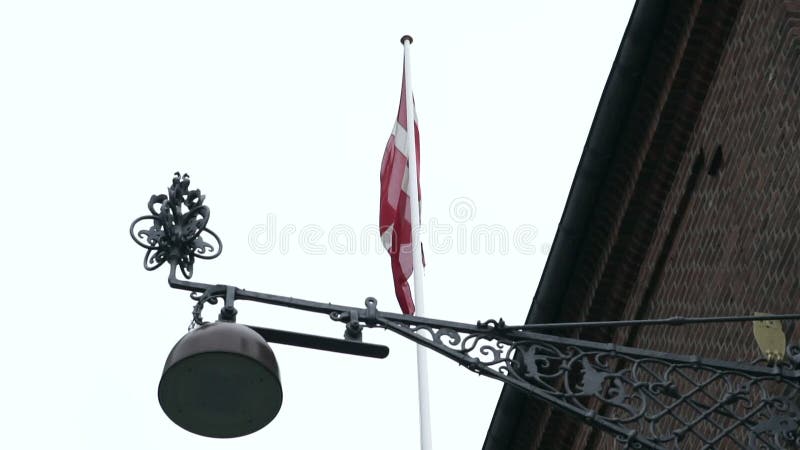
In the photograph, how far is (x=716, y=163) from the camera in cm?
1180

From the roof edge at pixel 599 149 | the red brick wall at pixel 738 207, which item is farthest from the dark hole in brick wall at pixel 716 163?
the roof edge at pixel 599 149

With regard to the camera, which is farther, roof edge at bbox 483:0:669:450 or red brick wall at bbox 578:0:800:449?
roof edge at bbox 483:0:669:450

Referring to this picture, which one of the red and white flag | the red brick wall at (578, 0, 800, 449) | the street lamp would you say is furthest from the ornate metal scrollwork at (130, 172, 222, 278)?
the red and white flag

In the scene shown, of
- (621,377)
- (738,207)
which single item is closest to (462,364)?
(621,377)

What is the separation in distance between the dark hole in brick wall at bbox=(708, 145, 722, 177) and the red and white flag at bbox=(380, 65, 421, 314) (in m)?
5.00

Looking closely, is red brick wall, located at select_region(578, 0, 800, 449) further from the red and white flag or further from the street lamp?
the red and white flag

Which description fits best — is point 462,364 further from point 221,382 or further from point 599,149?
point 599,149

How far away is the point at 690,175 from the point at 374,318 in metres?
4.08

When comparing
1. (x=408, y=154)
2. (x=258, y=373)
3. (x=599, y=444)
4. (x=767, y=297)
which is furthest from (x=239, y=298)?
(x=408, y=154)

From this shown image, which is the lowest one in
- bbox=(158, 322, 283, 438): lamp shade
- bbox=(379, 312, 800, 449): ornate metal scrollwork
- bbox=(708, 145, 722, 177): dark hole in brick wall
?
bbox=(158, 322, 283, 438): lamp shade

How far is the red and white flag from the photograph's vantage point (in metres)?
16.8

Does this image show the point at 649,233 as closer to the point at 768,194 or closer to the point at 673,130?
the point at 673,130

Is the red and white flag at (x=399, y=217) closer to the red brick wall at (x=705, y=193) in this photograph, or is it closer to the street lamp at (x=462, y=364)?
the red brick wall at (x=705, y=193)

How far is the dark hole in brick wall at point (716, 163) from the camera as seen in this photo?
1175cm
